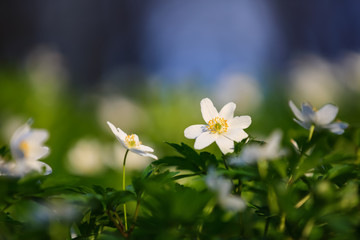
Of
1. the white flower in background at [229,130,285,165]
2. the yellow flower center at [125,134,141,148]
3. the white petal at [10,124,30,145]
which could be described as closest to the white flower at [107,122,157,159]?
the yellow flower center at [125,134,141,148]

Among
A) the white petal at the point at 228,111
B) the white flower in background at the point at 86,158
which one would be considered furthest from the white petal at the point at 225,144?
the white flower in background at the point at 86,158

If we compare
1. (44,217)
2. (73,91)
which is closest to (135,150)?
(44,217)

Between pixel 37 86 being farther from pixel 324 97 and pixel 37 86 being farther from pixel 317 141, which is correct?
pixel 317 141

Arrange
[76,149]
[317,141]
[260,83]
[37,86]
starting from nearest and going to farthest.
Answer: [317,141], [76,149], [37,86], [260,83]

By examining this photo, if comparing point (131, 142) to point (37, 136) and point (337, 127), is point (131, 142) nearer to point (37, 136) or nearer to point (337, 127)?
point (37, 136)

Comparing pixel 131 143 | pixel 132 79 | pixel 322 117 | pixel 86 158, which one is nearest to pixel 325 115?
pixel 322 117

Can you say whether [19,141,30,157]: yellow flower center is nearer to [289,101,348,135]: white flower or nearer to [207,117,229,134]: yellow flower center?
[207,117,229,134]: yellow flower center

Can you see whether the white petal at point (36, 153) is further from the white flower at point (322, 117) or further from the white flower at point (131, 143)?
the white flower at point (322, 117)
